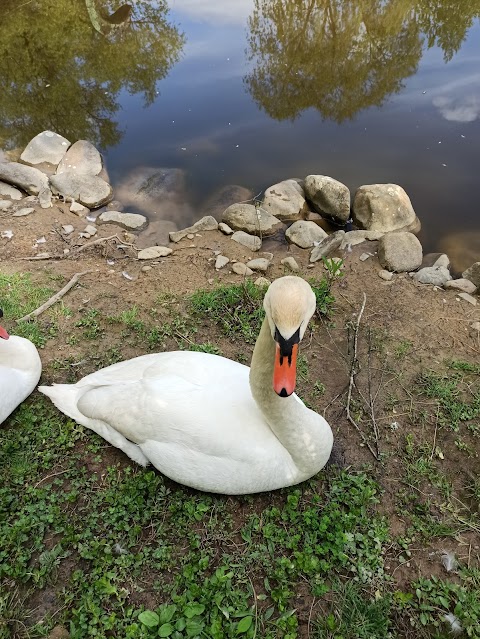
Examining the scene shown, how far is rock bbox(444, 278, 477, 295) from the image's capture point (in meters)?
5.31

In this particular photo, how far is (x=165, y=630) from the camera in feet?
8.27

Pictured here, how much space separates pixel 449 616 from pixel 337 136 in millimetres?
8527

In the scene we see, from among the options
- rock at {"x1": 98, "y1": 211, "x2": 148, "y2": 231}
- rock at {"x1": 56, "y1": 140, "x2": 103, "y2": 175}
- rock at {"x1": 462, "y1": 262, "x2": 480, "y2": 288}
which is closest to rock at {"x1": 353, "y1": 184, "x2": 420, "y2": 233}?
rock at {"x1": 462, "y1": 262, "x2": 480, "y2": 288}

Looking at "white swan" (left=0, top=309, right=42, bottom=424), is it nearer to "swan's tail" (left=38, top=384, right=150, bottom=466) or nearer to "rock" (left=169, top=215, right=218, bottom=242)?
"swan's tail" (left=38, top=384, right=150, bottom=466)

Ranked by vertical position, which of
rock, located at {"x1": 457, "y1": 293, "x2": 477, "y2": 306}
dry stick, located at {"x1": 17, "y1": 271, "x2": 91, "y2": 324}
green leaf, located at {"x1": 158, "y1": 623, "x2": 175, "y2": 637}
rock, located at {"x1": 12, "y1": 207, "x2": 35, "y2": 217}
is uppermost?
rock, located at {"x1": 12, "y1": 207, "x2": 35, "y2": 217}

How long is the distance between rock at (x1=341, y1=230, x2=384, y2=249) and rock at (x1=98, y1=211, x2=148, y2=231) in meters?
3.13

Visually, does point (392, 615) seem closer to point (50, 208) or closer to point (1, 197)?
point (50, 208)

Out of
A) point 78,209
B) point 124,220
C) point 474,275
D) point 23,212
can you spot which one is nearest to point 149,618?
point 474,275

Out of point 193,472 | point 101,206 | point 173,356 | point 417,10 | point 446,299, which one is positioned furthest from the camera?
point 417,10

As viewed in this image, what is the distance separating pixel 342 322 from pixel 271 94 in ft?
25.5

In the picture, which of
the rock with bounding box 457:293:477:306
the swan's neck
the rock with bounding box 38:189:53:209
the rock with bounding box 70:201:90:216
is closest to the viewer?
the swan's neck

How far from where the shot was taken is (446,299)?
5098 millimetres

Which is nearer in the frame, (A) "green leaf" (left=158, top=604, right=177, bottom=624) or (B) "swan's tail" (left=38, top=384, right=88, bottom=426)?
(A) "green leaf" (left=158, top=604, right=177, bottom=624)

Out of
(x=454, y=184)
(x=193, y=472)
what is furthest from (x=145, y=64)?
(x=193, y=472)
